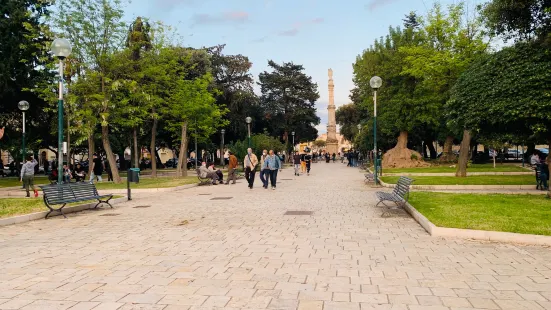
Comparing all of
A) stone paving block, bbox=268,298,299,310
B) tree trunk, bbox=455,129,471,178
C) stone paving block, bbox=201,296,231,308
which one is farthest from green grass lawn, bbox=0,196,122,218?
tree trunk, bbox=455,129,471,178

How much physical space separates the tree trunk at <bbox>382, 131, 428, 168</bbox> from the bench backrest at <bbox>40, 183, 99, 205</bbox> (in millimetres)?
29157

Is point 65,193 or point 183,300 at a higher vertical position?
point 65,193

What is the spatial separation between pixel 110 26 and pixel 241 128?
1280 inches

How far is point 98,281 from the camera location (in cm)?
546

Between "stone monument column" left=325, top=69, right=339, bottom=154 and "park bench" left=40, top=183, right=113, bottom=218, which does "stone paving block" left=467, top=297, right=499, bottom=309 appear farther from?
"stone monument column" left=325, top=69, right=339, bottom=154

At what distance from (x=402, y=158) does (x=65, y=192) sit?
3116 centimetres

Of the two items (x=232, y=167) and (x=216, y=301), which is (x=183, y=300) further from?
(x=232, y=167)

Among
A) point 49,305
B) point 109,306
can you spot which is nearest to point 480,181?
point 109,306

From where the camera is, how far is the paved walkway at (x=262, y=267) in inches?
185

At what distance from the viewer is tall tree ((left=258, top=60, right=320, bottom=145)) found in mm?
70875

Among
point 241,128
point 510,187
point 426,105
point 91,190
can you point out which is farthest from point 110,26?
point 241,128

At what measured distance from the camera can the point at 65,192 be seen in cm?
1223

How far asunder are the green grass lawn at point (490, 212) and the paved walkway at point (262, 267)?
832 mm

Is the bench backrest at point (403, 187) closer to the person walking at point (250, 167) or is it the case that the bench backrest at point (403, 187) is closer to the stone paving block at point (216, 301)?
the stone paving block at point (216, 301)
